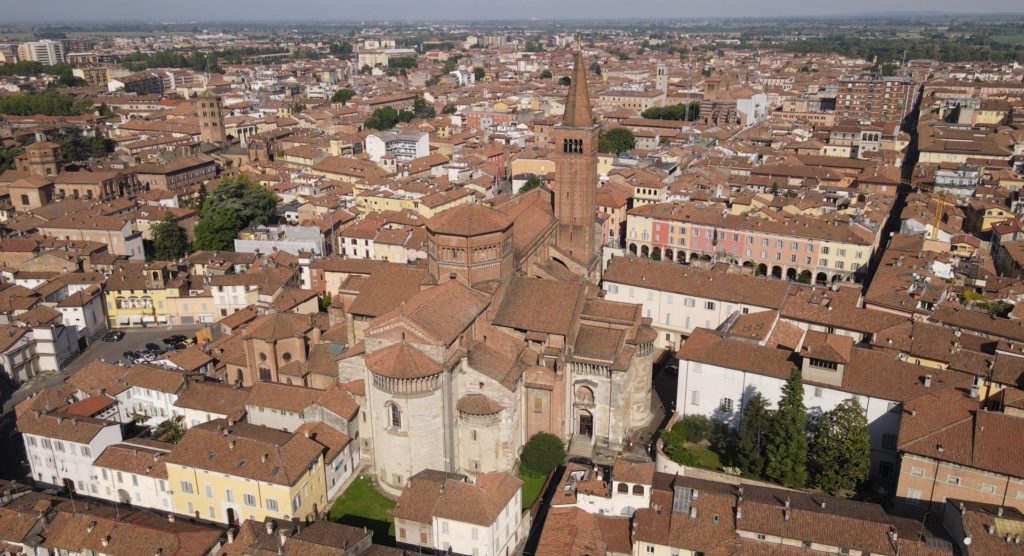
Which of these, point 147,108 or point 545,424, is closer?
point 545,424

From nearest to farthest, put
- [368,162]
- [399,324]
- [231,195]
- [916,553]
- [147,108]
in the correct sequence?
[916,553] < [399,324] < [231,195] < [368,162] < [147,108]

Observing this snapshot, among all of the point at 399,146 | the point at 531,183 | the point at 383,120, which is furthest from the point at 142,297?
the point at 383,120

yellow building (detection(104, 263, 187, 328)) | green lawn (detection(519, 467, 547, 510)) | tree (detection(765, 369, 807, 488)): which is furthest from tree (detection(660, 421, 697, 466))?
yellow building (detection(104, 263, 187, 328))

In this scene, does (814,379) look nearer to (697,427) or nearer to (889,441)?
(889,441)

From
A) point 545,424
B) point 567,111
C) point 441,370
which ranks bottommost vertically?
point 545,424

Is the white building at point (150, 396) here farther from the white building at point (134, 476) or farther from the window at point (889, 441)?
the window at point (889, 441)

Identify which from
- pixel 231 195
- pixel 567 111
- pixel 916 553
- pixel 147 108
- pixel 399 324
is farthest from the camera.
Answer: pixel 147 108

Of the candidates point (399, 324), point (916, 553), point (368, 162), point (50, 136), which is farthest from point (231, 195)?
point (916, 553)

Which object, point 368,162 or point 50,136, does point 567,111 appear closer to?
point 368,162

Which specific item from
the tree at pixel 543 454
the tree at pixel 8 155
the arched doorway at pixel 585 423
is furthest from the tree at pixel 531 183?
the tree at pixel 8 155
